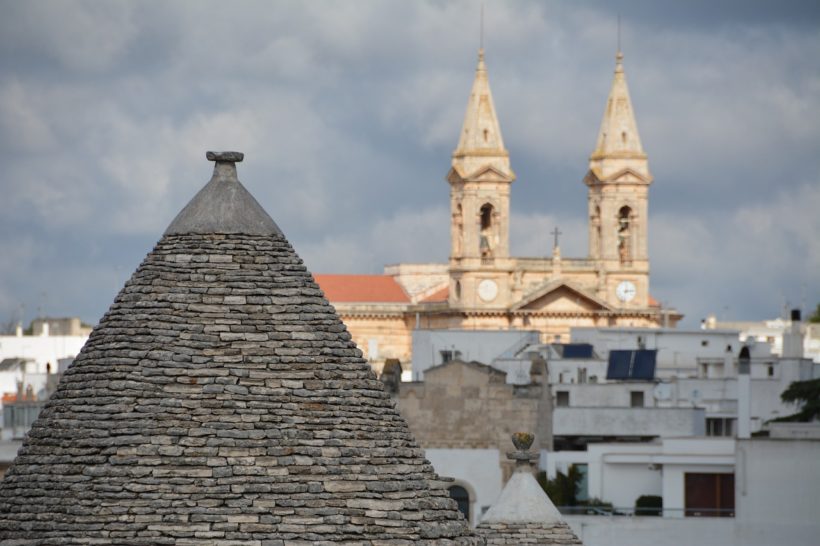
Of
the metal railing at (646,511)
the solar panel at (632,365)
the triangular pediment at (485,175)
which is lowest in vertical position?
the metal railing at (646,511)

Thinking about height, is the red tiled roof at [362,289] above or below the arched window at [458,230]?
below

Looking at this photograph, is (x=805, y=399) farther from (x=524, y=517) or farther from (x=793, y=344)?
(x=524, y=517)

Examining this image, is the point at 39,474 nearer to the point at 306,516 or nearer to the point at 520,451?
the point at 306,516

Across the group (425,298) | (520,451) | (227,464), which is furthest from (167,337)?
(425,298)

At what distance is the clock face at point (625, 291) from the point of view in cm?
16788

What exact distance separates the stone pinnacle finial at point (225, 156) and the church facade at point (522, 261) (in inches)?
5716


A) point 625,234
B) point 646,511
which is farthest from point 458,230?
point 646,511

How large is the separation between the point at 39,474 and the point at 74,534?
2.13ft

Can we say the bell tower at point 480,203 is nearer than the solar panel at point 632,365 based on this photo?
No

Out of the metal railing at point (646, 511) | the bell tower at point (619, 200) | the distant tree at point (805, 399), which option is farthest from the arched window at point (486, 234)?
the metal railing at point (646, 511)

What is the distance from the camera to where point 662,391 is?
2623 inches

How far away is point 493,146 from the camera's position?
16600 centimetres

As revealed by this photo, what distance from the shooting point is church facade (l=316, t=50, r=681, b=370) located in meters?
163

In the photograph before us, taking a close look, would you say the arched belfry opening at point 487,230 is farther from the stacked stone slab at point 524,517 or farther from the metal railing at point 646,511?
the stacked stone slab at point 524,517
